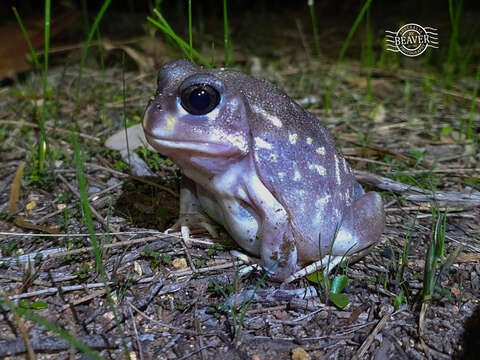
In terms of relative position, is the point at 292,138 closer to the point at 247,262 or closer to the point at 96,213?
the point at 247,262

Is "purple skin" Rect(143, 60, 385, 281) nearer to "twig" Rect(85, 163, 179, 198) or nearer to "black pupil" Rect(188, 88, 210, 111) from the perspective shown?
"black pupil" Rect(188, 88, 210, 111)

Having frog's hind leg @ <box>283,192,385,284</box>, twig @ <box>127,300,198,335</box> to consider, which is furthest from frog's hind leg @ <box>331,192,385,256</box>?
twig @ <box>127,300,198,335</box>

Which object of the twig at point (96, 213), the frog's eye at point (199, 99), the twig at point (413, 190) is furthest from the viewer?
the twig at point (413, 190)

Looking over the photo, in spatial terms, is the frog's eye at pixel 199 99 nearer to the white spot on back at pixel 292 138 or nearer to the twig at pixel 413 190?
the white spot on back at pixel 292 138

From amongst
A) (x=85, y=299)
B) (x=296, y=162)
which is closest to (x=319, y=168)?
(x=296, y=162)

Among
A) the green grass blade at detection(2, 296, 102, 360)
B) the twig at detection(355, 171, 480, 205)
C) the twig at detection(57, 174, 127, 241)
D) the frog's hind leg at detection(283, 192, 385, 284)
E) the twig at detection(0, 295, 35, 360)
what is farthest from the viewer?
the twig at detection(355, 171, 480, 205)

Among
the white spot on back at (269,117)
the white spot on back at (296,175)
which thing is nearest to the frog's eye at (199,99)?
the white spot on back at (269,117)

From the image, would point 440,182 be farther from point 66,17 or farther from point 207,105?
point 66,17

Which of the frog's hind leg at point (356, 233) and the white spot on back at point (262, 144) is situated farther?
the frog's hind leg at point (356, 233)
